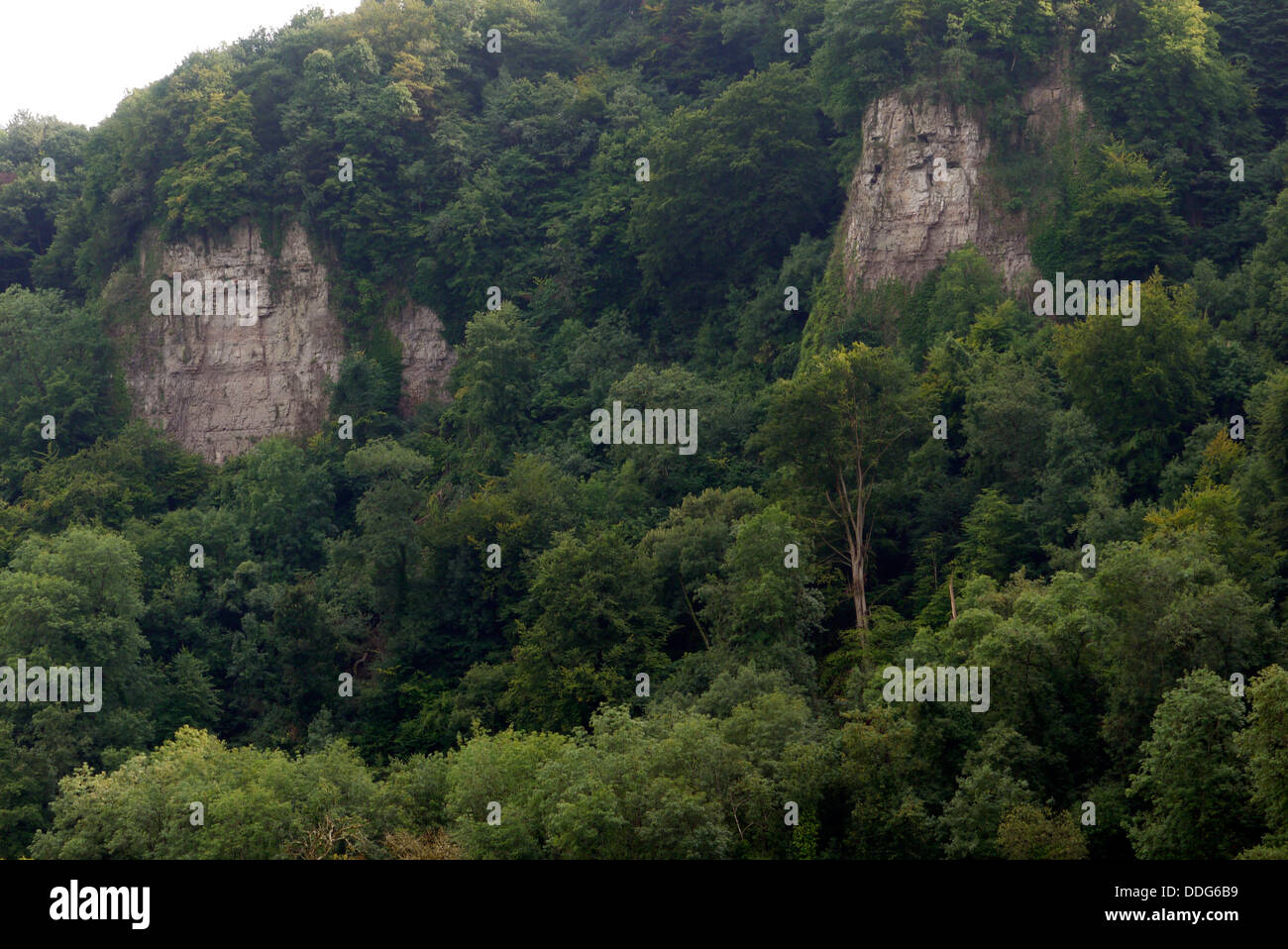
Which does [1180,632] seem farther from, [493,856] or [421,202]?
[421,202]

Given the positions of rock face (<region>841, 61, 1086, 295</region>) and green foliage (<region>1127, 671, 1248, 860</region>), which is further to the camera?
rock face (<region>841, 61, 1086, 295</region>)

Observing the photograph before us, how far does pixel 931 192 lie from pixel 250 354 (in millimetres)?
30323

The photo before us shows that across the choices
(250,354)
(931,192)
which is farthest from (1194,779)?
(250,354)

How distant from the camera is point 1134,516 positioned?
44281 millimetres

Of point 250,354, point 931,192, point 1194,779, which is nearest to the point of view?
point 1194,779

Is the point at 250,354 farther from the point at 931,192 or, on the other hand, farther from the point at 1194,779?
the point at 1194,779

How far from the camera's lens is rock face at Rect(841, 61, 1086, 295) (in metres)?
57.7

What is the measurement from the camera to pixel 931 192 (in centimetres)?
5859

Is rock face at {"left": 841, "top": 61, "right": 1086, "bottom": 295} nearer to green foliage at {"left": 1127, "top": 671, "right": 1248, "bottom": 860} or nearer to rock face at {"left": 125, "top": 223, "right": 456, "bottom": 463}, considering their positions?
rock face at {"left": 125, "top": 223, "right": 456, "bottom": 463}

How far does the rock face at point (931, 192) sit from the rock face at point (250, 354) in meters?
20.0

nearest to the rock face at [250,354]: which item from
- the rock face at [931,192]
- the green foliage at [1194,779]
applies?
the rock face at [931,192]

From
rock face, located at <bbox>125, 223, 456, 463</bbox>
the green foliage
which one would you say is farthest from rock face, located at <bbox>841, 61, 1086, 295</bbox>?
the green foliage

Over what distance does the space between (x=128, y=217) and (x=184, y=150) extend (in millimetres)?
4027

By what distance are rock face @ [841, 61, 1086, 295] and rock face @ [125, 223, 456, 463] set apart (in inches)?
788
